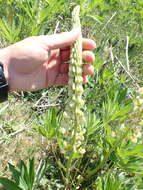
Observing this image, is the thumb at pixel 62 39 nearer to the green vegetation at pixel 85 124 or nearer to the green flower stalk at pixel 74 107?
the green flower stalk at pixel 74 107

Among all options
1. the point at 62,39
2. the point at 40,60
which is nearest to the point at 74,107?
the point at 62,39

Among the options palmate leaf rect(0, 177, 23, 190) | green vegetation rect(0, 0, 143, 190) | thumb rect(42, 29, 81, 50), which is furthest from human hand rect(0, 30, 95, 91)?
palmate leaf rect(0, 177, 23, 190)

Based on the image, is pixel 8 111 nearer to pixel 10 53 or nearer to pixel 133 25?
pixel 10 53

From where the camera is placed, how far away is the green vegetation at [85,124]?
1.66m

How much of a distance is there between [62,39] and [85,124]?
2.03ft

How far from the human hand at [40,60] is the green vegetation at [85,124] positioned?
0.98 ft

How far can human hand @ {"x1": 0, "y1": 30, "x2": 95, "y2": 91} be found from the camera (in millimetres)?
1838

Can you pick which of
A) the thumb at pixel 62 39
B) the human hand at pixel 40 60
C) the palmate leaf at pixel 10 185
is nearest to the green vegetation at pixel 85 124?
the palmate leaf at pixel 10 185

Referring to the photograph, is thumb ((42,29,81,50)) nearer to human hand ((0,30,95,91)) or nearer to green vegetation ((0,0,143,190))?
human hand ((0,30,95,91))

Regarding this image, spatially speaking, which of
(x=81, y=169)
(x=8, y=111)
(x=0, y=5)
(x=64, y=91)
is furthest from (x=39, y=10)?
(x=81, y=169)

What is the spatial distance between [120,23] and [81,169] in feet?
7.63

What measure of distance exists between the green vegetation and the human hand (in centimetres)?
30

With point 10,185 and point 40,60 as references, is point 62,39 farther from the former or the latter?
point 10,185

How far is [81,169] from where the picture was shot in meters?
2.07
